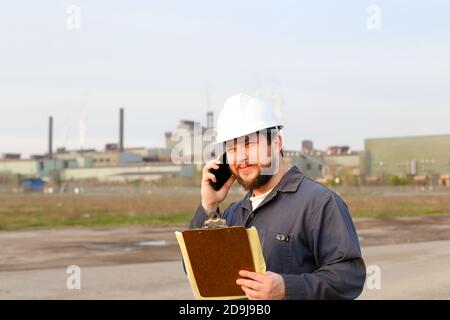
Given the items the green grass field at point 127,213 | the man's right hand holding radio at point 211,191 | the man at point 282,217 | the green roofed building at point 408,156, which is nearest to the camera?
the man at point 282,217

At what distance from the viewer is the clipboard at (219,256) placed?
101 inches

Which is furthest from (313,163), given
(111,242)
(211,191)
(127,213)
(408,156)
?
(211,191)

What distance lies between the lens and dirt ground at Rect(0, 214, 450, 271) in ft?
56.6

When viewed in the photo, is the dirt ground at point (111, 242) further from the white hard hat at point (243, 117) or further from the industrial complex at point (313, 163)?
the industrial complex at point (313, 163)

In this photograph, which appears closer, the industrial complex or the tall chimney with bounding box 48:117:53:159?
the industrial complex

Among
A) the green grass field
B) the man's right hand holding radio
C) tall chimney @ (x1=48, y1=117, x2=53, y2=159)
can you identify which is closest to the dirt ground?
the green grass field

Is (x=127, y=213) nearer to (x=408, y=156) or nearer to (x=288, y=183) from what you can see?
(x=288, y=183)

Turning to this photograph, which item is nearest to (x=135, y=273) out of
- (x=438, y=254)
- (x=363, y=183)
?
(x=438, y=254)

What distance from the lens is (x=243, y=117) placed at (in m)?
2.95

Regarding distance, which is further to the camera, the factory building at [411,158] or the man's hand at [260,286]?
the factory building at [411,158]

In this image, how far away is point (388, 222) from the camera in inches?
1224

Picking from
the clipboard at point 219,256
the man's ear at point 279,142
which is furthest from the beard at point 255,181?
the clipboard at point 219,256

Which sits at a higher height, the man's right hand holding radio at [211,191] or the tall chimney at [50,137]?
the tall chimney at [50,137]

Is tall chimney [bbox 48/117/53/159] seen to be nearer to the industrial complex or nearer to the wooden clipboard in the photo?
the industrial complex
